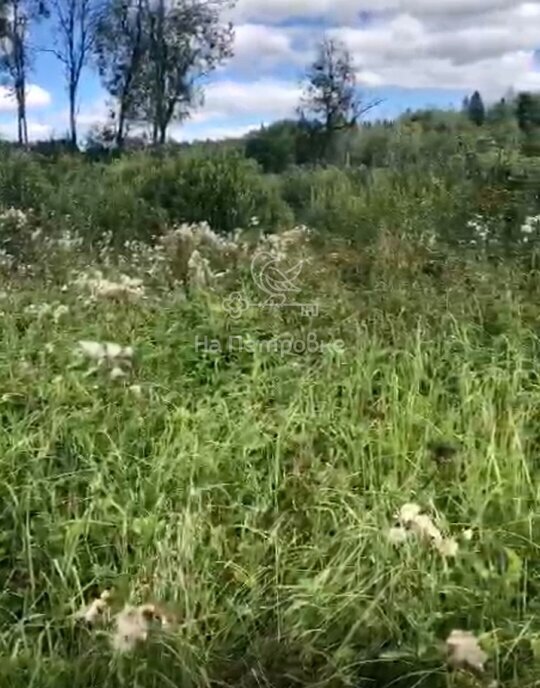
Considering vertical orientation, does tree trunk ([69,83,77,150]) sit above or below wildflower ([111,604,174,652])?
above

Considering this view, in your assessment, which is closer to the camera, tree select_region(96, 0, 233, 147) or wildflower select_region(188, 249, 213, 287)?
wildflower select_region(188, 249, 213, 287)

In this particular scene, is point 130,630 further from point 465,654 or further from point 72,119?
point 72,119

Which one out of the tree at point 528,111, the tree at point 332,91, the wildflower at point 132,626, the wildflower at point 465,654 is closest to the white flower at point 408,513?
the wildflower at point 465,654

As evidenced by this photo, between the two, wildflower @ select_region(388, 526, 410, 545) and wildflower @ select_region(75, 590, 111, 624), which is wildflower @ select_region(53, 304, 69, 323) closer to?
wildflower @ select_region(75, 590, 111, 624)

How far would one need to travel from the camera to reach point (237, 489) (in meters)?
2.38

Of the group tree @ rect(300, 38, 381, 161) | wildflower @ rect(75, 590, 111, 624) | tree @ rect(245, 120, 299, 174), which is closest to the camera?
wildflower @ rect(75, 590, 111, 624)

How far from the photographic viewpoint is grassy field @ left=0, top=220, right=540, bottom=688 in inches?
75.4

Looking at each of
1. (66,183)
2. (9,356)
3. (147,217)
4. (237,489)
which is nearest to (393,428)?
(237,489)

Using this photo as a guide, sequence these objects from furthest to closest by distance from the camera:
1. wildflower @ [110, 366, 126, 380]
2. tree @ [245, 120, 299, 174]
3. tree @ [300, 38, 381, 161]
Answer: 1. tree @ [245, 120, 299, 174]
2. tree @ [300, 38, 381, 161]
3. wildflower @ [110, 366, 126, 380]

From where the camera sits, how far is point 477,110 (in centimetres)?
757

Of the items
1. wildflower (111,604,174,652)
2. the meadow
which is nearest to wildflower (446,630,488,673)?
the meadow

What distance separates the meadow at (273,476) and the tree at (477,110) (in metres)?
3.24

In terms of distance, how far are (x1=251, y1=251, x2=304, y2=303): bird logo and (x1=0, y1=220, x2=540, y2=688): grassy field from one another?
272 millimetres

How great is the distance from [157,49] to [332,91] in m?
1.39
